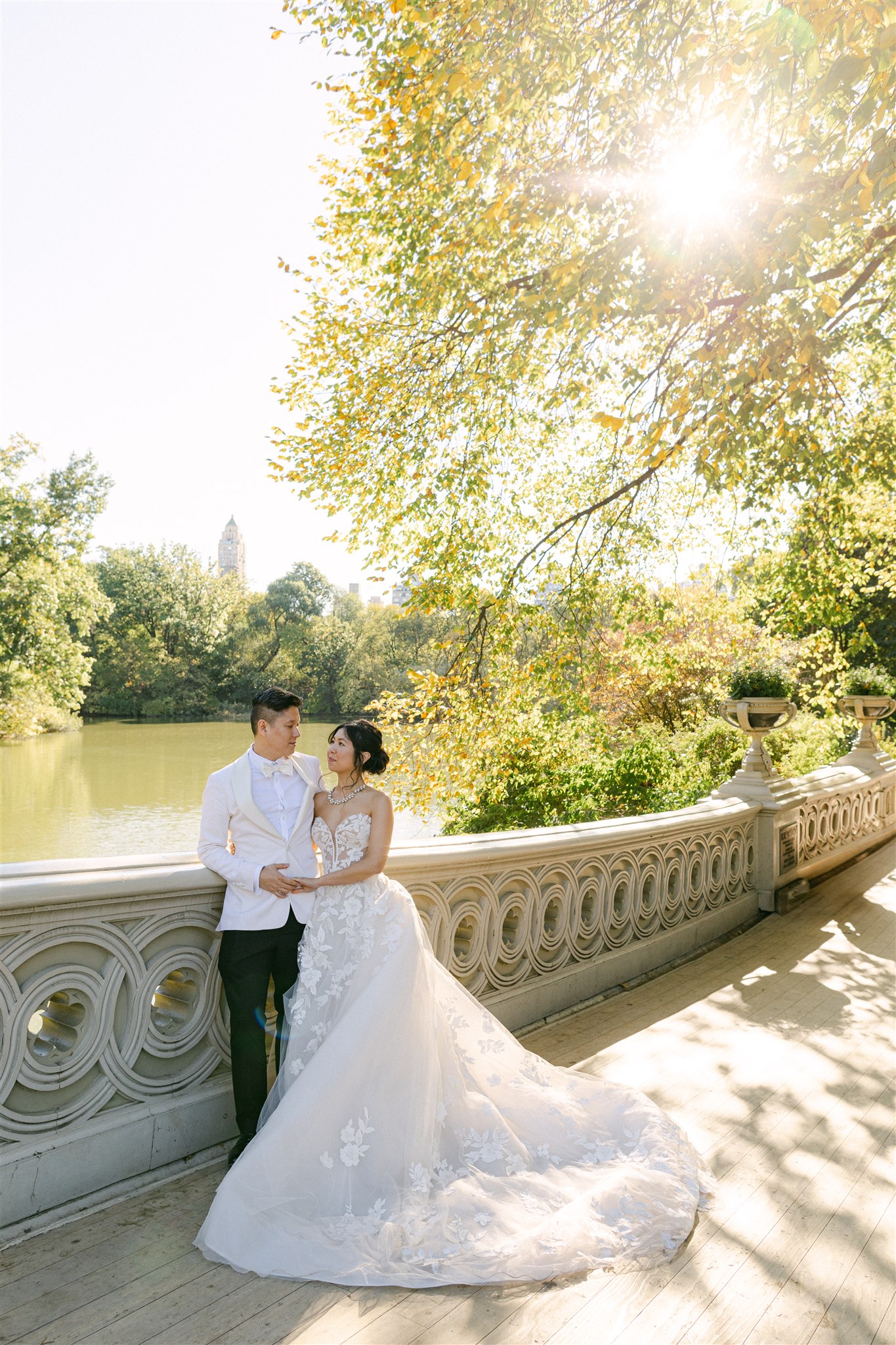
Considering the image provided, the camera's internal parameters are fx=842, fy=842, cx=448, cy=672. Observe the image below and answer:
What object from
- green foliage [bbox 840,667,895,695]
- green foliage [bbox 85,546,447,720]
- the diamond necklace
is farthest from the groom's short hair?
green foliage [bbox 85,546,447,720]

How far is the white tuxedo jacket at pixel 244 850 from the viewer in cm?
307

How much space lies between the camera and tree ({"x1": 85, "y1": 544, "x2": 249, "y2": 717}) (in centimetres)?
4791

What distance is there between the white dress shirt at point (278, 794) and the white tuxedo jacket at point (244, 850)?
26 mm

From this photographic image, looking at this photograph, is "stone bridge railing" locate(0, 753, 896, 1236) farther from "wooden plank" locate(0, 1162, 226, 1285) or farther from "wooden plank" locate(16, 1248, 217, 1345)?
"wooden plank" locate(16, 1248, 217, 1345)

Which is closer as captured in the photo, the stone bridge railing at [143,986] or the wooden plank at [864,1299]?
the wooden plank at [864,1299]

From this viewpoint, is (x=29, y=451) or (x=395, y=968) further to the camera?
(x=29, y=451)

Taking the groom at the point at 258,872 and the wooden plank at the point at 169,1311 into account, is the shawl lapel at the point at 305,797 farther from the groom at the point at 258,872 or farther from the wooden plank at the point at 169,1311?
the wooden plank at the point at 169,1311

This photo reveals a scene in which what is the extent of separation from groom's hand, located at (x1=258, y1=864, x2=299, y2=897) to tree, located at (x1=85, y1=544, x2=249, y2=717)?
4187 centimetres

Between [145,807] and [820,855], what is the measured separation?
21308 millimetres

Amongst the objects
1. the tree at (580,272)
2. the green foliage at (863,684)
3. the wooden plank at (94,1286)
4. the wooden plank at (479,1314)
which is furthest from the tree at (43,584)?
the wooden plank at (479,1314)

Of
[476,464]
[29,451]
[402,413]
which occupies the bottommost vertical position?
[476,464]

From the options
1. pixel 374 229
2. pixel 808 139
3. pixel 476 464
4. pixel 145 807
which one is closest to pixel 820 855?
pixel 476 464

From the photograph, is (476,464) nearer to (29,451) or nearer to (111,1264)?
(111,1264)

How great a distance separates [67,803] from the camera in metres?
25.9
